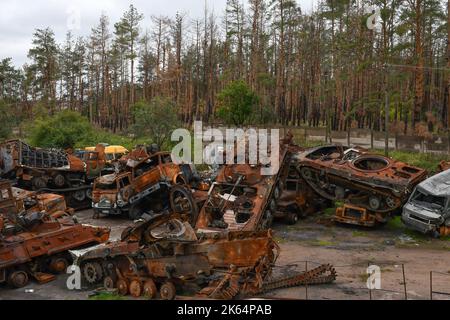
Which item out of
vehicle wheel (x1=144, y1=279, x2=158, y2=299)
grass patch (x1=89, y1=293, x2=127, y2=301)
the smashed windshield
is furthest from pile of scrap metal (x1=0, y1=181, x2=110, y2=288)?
the smashed windshield

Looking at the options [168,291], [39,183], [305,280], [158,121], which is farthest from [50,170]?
[305,280]

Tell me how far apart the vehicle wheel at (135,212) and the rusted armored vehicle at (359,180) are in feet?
21.5

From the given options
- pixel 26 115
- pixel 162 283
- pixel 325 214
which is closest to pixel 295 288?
pixel 162 283

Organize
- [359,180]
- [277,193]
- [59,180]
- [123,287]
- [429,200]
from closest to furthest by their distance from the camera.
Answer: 1. [123,287]
2. [429,200]
3. [277,193]
4. [359,180]
5. [59,180]

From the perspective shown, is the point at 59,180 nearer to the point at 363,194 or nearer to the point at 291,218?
the point at 291,218

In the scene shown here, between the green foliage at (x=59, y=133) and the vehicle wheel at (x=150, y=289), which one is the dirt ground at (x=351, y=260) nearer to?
the vehicle wheel at (x=150, y=289)

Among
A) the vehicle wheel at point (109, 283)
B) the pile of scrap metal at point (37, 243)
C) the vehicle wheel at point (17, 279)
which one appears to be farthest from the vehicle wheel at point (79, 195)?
the vehicle wheel at point (109, 283)

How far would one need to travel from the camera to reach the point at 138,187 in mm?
19875

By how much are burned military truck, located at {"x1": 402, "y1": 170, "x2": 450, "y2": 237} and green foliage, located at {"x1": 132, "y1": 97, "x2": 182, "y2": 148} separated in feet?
66.1

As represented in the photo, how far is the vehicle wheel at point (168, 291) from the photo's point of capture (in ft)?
33.7

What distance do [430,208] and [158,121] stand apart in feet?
69.0

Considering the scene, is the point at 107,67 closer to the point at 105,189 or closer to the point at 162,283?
the point at 105,189

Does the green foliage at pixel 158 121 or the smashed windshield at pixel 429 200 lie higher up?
the green foliage at pixel 158 121

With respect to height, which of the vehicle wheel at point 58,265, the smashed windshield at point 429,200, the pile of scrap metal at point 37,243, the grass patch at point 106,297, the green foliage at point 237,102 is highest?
the green foliage at point 237,102
